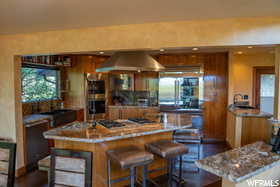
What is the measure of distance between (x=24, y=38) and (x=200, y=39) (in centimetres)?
281

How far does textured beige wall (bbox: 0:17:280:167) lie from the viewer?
2.44 m

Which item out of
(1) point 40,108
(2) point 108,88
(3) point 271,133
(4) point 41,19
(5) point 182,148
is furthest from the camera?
(2) point 108,88

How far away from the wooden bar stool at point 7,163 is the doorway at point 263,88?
19.9 ft

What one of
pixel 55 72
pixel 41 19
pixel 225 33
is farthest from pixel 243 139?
pixel 55 72

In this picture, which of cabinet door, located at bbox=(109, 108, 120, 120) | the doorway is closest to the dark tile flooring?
cabinet door, located at bbox=(109, 108, 120, 120)

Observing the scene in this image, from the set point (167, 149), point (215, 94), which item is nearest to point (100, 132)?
point (167, 149)

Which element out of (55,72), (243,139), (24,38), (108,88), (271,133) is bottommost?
(243,139)

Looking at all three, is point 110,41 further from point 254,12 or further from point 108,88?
point 108,88

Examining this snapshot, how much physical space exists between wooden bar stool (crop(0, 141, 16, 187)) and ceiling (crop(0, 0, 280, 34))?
1.43m

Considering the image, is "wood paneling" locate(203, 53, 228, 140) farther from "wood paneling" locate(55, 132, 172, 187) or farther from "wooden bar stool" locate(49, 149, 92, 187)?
"wooden bar stool" locate(49, 149, 92, 187)

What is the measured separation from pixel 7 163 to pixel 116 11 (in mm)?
1919

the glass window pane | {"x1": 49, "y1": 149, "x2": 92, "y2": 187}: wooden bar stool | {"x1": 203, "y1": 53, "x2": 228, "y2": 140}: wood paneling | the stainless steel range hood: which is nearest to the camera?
{"x1": 49, "y1": 149, "x2": 92, "y2": 187}: wooden bar stool

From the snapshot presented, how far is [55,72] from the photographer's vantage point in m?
5.19

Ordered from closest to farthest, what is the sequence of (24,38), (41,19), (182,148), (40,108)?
(41,19) < (182,148) < (24,38) < (40,108)
